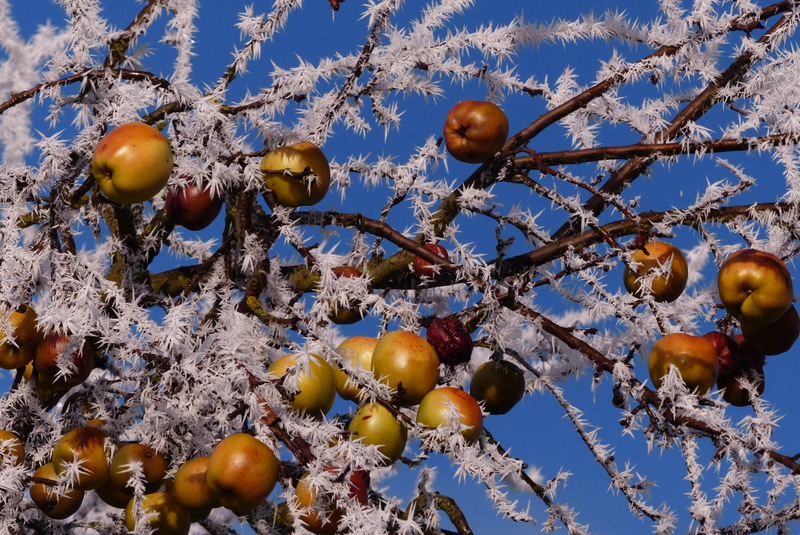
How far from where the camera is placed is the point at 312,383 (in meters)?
2.44

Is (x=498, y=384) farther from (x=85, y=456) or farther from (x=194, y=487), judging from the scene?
(x=85, y=456)

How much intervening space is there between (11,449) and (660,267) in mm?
2337

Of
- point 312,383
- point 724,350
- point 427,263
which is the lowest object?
point 312,383

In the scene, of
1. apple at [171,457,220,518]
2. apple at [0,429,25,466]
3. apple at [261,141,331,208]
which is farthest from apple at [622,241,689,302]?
apple at [0,429,25,466]

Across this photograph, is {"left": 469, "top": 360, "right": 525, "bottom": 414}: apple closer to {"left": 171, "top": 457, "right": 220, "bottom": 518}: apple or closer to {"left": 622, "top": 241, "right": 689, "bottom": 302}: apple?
{"left": 622, "top": 241, "right": 689, "bottom": 302}: apple

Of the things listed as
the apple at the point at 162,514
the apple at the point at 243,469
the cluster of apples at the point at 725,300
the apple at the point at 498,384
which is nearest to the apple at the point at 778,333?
the cluster of apples at the point at 725,300

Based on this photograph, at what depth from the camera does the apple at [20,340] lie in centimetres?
307

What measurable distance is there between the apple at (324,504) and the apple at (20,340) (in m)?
1.31

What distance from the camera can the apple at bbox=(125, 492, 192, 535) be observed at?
2.64m

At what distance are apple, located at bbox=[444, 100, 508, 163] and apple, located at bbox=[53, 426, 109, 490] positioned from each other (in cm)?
162

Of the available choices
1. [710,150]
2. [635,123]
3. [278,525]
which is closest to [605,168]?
[635,123]

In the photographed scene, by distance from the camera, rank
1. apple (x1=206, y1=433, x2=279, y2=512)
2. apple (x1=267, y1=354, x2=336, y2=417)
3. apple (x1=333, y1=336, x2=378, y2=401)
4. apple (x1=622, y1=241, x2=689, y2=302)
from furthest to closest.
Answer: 1. apple (x1=622, y1=241, x2=689, y2=302)
2. apple (x1=333, y1=336, x2=378, y2=401)
3. apple (x1=267, y1=354, x2=336, y2=417)
4. apple (x1=206, y1=433, x2=279, y2=512)

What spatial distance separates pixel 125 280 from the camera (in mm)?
3580

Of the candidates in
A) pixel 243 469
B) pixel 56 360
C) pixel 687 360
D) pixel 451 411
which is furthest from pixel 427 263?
pixel 56 360
